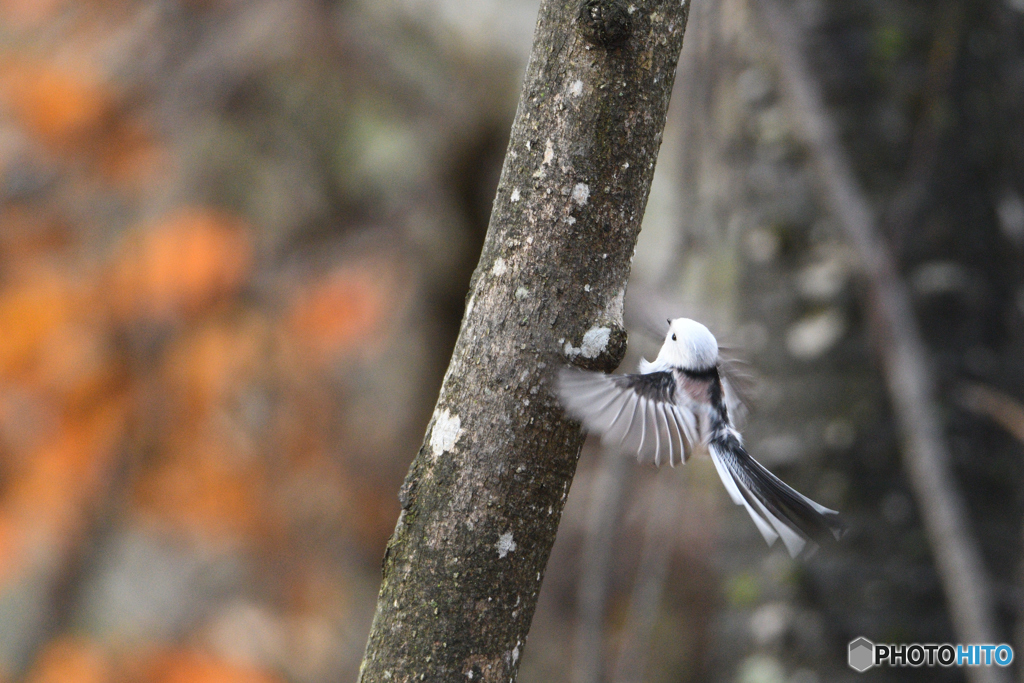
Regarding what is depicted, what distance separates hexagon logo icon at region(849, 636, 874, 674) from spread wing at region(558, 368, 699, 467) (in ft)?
3.50

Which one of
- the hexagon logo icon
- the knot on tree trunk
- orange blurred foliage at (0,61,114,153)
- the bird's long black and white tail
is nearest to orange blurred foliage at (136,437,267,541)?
orange blurred foliage at (0,61,114,153)

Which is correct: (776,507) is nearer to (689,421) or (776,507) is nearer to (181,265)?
(689,421)

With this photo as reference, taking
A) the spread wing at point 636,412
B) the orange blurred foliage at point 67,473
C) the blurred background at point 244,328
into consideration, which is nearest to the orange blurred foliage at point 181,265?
the blurred background at point 244,328

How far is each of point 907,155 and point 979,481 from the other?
36.9 inches

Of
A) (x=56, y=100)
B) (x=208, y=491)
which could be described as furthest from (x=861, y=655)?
(x=56, y=100)

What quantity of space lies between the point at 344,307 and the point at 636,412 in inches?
150

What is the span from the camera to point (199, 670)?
14.0ft

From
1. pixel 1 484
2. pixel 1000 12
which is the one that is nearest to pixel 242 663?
pixel 1 484

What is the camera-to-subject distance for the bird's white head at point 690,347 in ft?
4.59

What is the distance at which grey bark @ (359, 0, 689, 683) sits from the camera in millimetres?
756

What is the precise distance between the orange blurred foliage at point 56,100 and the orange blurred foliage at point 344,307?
1.60m

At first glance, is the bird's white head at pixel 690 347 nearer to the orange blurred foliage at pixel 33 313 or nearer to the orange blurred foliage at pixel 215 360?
the orange blurred foliage at pixel 215 360

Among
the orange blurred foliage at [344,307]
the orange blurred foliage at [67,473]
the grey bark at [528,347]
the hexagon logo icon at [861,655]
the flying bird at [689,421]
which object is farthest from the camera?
the orange blurred foliage at [344,307]

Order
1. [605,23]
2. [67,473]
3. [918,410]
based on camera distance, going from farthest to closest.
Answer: [67,473], [918,410], [605,23]
